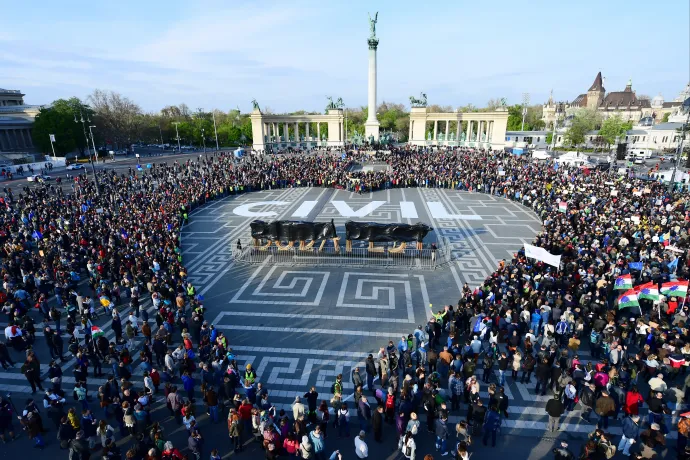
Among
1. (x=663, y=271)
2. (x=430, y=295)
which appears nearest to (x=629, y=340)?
(x=663, y=271)

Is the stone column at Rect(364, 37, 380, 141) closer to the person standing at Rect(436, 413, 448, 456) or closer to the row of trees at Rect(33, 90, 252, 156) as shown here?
the row of trees at Rect(33, 90, 252, 156)

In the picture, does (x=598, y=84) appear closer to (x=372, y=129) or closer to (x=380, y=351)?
(x=372, y=129)

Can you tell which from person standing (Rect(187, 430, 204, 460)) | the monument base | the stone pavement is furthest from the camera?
the monument base

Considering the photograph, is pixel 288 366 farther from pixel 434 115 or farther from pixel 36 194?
pixel 434 115

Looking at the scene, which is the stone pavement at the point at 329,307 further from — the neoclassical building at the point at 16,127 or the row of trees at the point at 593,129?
the neoclassical building at the point at 16,127

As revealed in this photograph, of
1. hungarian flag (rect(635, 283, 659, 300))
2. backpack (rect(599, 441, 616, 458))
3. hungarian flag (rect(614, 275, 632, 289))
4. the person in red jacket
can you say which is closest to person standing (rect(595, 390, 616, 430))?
the person in red jacket

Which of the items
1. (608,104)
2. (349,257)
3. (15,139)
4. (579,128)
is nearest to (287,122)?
(15,139)
